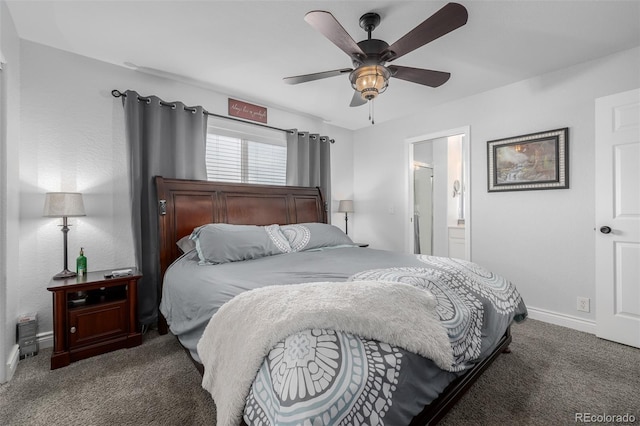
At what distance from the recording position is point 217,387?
1.27 meters

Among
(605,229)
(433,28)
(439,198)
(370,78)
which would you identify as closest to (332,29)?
(370,78)

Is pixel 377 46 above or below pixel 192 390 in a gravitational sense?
above

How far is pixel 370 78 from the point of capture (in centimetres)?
195

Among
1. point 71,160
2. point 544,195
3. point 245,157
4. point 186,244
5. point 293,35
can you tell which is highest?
point 293,35

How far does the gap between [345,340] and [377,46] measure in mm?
1908

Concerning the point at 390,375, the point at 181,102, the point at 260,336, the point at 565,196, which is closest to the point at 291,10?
the point at 181,102

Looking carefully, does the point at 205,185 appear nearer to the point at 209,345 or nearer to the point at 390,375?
the point at 209,345

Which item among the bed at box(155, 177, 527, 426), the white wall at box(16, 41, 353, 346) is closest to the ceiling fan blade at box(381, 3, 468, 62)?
the bed at box(155, 177, 527, 426)

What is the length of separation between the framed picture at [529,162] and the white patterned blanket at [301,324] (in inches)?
97.0

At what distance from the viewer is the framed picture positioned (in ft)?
9.32

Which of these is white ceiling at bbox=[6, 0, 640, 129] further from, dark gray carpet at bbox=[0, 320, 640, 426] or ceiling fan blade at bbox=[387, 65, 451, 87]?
dark gray carpet at bbox=[0, 320, 640, 426]

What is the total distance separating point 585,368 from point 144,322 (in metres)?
3.52

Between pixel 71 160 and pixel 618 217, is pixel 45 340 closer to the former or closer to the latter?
pixel 71 160

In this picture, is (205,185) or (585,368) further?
(205,185)
